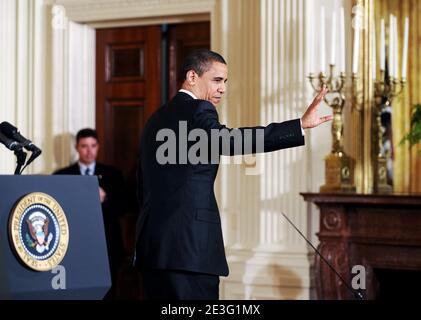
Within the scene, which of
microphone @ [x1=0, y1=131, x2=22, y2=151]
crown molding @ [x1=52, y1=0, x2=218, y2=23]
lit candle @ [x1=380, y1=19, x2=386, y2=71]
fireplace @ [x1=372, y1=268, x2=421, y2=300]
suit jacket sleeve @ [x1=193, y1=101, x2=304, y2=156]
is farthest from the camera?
crown molding @ [x1=52, y1=0, x2=218, y2=23]

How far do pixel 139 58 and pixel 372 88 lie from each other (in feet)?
6.61

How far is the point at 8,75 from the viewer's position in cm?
665

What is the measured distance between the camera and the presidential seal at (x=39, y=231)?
124 inches

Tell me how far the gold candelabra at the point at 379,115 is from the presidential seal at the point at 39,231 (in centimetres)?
259

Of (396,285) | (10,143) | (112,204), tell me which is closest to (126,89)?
(112,204)

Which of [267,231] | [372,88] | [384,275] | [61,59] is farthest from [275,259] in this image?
[61,59]

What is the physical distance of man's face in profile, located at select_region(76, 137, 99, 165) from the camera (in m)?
6.20

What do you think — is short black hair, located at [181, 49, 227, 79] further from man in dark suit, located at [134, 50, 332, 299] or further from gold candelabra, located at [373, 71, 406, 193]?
gold candelabra, located at [373, 71, 406, 193]

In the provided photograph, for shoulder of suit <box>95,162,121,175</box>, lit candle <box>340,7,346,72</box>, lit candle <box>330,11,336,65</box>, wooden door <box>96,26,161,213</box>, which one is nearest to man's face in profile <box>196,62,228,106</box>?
lit candle <box>330,11,336,65</box>

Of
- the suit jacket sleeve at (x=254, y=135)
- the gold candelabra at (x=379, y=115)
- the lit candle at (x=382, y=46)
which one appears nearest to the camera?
the suit jacket sleeve at (x=254, y=135)

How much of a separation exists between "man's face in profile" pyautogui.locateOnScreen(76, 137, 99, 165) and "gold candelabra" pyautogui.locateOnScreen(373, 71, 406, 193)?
80.2 inches

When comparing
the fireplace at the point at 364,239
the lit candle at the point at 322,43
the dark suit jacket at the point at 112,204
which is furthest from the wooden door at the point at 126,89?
the fireplace at the point at 364,239

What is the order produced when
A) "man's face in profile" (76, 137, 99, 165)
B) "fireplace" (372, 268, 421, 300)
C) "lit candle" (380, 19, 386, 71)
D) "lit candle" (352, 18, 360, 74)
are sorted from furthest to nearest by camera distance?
"man's face in profile" (76, 137, 99, 165) < "lit candle" (380, 19, 386, 71) < "lit candle" (352, 18, 360, 74) < "fireplace" (372, 268, 421, 300)

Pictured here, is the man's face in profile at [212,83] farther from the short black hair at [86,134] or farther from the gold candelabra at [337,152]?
the short black hair at [86,134]
